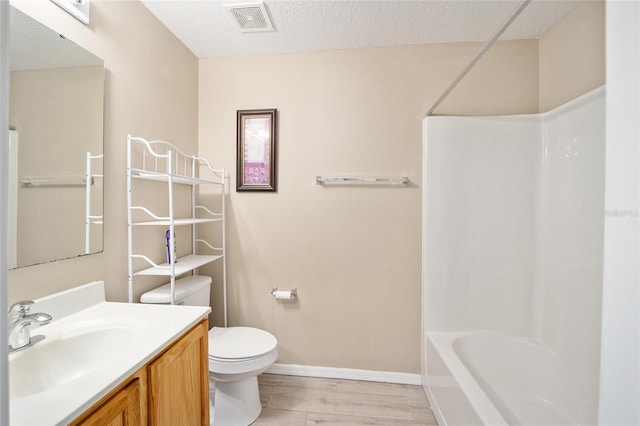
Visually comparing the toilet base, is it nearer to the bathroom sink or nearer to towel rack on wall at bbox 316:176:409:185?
the bathroom sink

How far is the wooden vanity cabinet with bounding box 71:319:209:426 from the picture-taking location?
0.75 m

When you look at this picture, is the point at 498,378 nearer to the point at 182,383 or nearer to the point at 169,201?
the point at 182,383

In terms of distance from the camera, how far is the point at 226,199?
7.00ft

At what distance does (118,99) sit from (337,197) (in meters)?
1.38

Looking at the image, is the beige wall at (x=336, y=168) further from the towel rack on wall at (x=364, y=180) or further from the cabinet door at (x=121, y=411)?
the cabinet door at (x=121, y=411)

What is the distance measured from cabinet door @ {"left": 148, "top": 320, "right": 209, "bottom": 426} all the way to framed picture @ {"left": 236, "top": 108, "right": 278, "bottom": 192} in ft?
3.63

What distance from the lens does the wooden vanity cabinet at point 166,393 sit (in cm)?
75

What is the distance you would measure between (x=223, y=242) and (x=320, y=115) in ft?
3.78

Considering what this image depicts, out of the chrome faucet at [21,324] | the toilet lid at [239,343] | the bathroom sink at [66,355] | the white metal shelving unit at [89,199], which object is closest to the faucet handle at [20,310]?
the chrome faucet at [21,324]

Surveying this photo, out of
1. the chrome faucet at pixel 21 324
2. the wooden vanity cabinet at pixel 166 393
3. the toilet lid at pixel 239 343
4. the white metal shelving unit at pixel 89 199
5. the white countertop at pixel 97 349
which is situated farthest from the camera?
the toilet lid at pixel 239 343

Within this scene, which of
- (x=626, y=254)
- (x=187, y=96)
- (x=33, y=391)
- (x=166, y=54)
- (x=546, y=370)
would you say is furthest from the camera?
(x=187, y=96)

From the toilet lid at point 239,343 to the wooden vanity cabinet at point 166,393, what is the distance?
31 centimetres

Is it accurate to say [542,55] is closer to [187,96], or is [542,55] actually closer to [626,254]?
[626,254]

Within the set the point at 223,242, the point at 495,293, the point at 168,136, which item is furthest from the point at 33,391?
the point at 495,293
